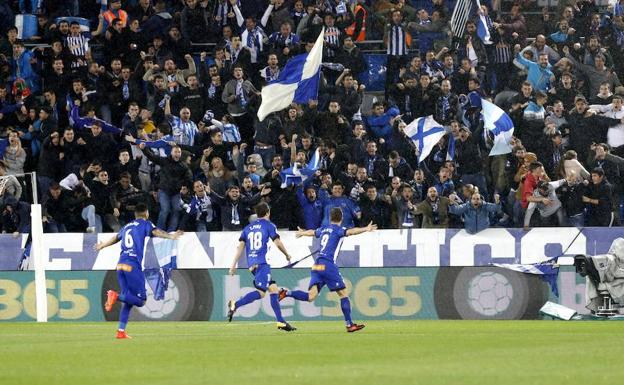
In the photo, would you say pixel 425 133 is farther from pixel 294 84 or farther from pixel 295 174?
pixel 294 84

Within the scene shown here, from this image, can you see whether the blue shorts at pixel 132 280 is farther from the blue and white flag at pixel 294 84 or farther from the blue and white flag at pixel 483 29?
the blue and white flag at pixel 483 29

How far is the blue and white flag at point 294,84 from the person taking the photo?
27.6 m

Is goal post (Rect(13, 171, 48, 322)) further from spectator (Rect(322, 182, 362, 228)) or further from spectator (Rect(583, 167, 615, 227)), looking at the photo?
spectator (Rect(583, 167, 615, 227))

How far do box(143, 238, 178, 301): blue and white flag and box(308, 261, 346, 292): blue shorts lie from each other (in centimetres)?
608

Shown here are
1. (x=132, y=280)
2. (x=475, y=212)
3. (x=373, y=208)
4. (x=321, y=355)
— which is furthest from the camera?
(x=373, y=208)

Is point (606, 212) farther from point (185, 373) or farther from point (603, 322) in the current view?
point (185, 373)

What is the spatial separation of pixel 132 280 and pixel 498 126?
390 inches

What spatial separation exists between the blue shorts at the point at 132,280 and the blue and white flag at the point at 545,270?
27.8ft

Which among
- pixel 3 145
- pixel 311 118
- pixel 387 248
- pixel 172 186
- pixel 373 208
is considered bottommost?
pixel 387 248

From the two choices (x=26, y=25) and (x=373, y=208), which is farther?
(x=26, y=25)

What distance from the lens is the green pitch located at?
11641mm

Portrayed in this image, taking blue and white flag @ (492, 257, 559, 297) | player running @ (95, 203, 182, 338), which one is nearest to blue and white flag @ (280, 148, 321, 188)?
blue and white flag @ (492, 257, 559, 297)

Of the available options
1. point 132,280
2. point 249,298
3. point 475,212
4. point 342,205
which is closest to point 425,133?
point 475,212

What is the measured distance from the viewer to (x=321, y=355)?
47.5 ft
